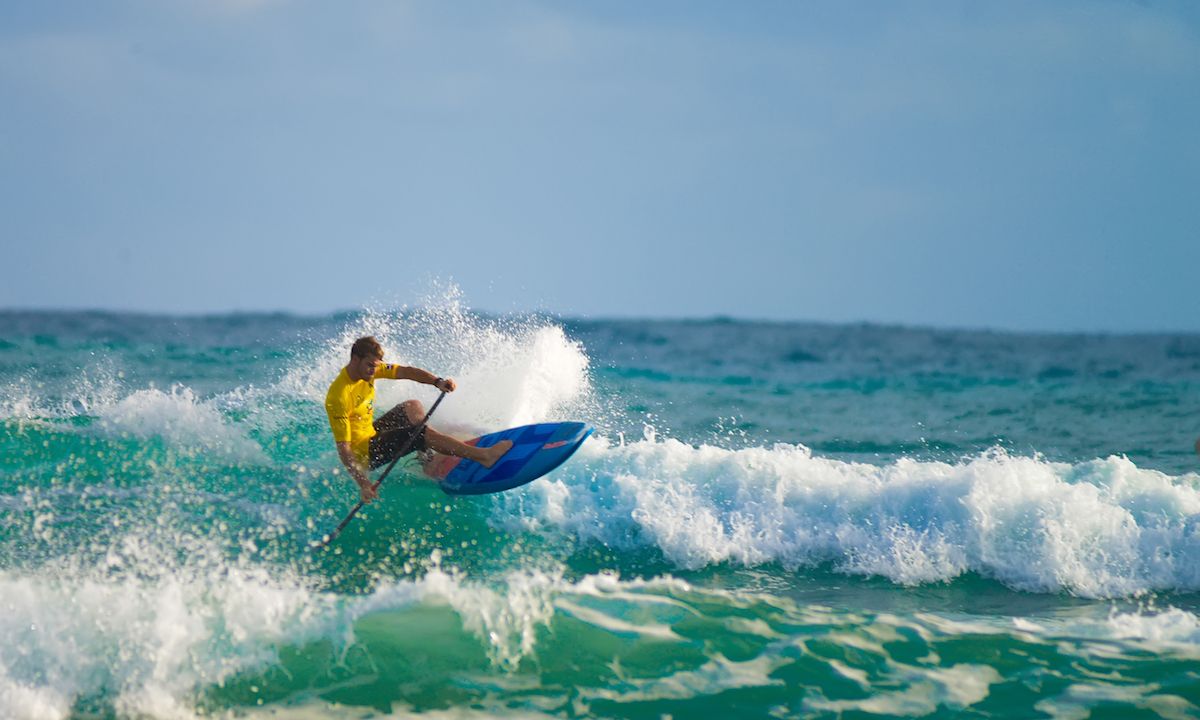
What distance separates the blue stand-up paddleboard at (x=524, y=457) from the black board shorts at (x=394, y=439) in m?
0.39

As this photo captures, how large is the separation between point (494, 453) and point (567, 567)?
115 cm

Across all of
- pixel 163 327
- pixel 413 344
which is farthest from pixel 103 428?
pixel 163 327

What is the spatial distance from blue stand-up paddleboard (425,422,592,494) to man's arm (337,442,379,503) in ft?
2.73

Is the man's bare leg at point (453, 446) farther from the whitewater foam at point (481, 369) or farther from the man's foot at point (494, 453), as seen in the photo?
the whitewater foam at point (481, 369)

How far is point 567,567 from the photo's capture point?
7.91 meters

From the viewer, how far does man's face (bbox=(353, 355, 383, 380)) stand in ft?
26.4

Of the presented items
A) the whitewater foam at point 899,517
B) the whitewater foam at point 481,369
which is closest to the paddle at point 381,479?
the whitewater foam at point 899,517

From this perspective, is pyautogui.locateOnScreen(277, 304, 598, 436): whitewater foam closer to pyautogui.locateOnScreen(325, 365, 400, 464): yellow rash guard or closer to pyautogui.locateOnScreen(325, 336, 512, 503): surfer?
pyautogui.locateOnScreen(325, 336, 512, 503): surfer

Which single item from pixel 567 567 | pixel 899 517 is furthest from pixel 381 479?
pixel 899 517

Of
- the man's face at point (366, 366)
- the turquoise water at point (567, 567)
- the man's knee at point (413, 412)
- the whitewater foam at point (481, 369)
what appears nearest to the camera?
the turquoise water at point (567, 567)

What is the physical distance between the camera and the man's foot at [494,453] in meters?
8.45

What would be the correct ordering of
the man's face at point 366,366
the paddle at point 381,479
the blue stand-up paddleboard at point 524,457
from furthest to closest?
the blue stand-up paddleboard at point 524,457 → the man's face at point 366,366 → the paddle at point 381,479

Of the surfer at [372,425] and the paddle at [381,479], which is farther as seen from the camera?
the surfer at [372,425]

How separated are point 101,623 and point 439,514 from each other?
334 centimetres
